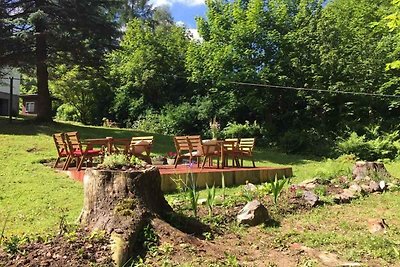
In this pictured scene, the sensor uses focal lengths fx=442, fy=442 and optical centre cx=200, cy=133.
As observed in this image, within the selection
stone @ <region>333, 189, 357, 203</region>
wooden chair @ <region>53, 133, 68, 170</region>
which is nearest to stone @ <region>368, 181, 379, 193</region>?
stone @ <region>333, 189, 357, 203</region>

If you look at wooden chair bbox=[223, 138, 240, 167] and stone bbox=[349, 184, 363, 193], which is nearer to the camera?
stone bbox=[349, 184, 363, 193]

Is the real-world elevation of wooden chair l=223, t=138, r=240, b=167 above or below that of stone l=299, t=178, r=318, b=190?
above

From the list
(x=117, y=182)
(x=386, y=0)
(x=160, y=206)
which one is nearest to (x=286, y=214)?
(x=160, y=206)

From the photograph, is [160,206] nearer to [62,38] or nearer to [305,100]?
[62,38]

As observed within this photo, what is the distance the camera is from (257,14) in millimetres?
19203

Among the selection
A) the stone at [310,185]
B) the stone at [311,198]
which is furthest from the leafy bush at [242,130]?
the stone at [311,198]

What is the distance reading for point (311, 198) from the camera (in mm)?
6582

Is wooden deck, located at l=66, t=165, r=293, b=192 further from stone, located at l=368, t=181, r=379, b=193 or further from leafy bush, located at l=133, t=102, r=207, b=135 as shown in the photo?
leafy bush, located at l=133, t=102, r=207, b=135

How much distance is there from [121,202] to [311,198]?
3404 mm

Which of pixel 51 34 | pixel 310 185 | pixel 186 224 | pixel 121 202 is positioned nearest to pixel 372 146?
pixel 310 185

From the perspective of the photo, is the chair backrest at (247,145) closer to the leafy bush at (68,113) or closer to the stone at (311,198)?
the stone at (311,198)

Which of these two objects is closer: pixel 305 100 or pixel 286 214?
pixel 286 214

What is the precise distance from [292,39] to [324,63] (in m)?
1.85

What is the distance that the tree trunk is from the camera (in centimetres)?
1645
